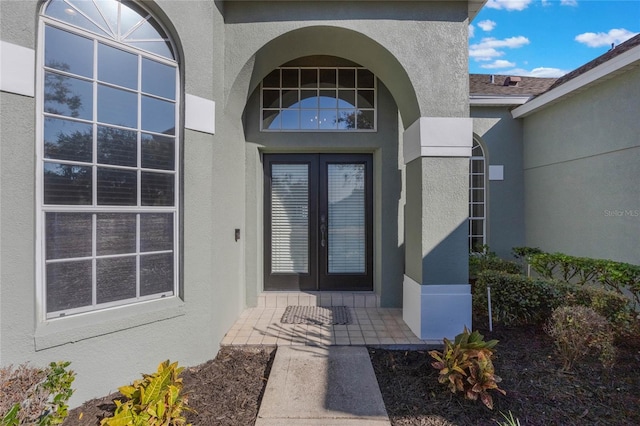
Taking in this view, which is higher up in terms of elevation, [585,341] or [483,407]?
[585,341]

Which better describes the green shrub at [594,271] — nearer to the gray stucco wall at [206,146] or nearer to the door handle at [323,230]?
the gray stucco wall at [206,146]

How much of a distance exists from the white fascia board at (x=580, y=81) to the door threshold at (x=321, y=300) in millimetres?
5402

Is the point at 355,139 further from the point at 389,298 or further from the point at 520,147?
the point at 520,147

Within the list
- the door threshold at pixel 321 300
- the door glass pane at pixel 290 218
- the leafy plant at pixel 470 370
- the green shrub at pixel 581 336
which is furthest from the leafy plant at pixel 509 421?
the door glass pane at pixel 290 218

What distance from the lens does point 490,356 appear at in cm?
277

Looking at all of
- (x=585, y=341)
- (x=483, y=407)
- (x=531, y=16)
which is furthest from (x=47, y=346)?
(x=531, y=16)

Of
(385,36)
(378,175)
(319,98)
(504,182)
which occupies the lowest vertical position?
(378,175)

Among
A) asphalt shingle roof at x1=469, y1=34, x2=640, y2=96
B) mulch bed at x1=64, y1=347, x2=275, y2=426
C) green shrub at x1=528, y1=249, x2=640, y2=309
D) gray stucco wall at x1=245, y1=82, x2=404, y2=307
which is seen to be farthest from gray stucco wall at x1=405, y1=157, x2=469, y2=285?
asphalt shingle roof at x1=469, y1=34, x2=640, y2=96

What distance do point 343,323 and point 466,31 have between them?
170 inches

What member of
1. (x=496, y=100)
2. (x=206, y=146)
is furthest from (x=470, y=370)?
(x=496, y=100)

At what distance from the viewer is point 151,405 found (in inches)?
92.2

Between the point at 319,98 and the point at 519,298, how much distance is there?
4.38m

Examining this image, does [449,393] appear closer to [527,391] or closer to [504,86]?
[527,391]

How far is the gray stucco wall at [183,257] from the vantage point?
7.98ft
